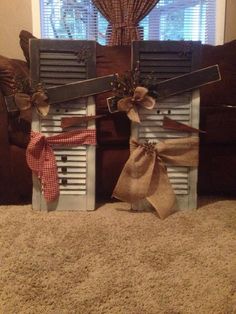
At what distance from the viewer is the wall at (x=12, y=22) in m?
2.51

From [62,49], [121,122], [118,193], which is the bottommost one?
[118,193]

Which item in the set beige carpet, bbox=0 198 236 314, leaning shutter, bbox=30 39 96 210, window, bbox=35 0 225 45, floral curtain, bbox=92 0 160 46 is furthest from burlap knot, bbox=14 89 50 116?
window, bbox=35 0 225 45

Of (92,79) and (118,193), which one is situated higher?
(92,79)

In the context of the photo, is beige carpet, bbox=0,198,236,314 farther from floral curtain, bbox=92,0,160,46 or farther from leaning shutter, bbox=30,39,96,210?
floral curtain, bbox=92,0,160,46

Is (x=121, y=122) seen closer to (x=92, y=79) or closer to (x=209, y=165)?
(x=92, y=79)

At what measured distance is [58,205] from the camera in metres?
1.52

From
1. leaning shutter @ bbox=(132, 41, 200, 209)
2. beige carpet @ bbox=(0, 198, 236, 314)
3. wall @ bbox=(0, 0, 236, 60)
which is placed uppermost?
wall @ bbox=(0, 0, 236, 60)

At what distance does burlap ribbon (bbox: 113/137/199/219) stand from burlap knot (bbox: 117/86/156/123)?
125 millimetres

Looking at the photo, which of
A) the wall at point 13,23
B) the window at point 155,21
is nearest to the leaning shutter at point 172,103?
the window at point 155,21

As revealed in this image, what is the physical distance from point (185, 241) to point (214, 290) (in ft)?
0.98

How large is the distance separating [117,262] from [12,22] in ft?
6.94

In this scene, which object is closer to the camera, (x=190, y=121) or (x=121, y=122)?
(x=190, y=121)

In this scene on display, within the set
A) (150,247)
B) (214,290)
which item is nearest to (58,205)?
(150,247)

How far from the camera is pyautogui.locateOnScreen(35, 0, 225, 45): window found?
262cm
